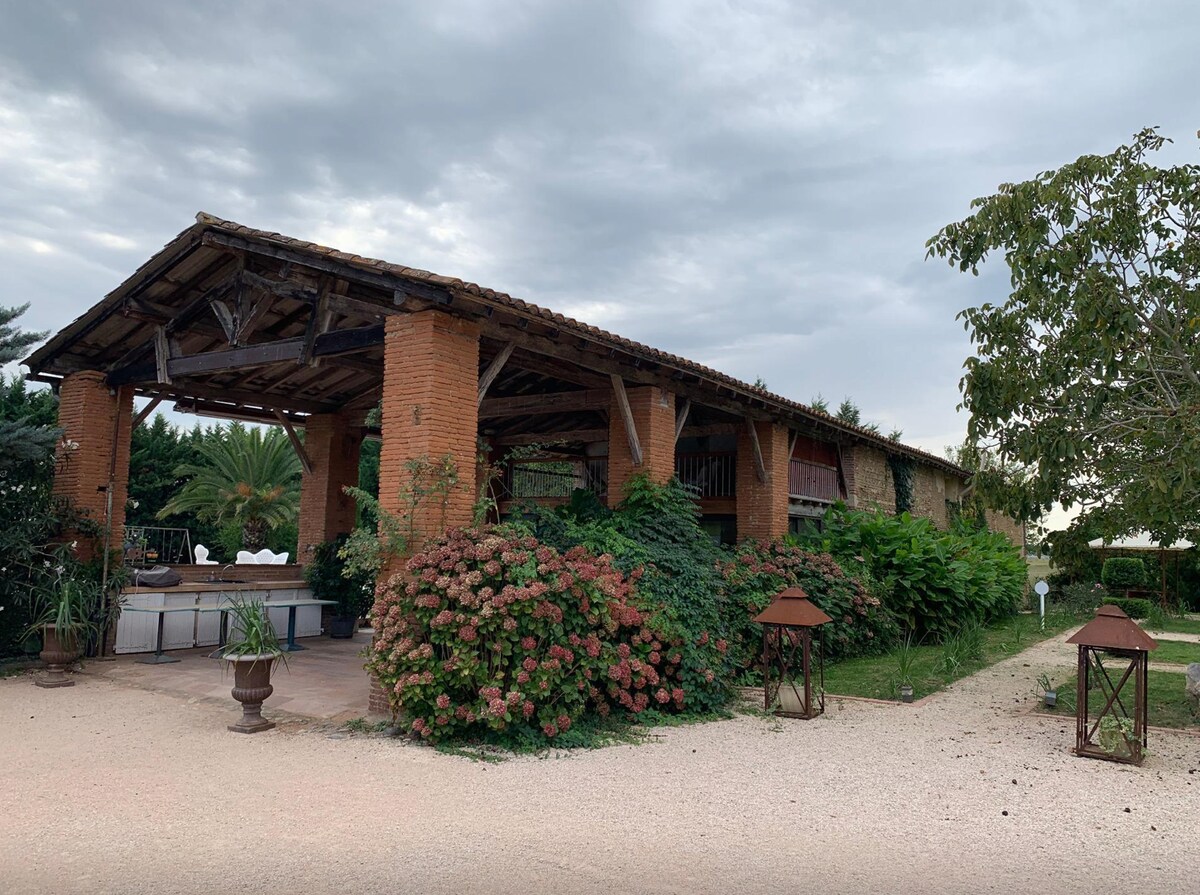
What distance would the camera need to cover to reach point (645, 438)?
11.1 m

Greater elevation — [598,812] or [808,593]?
[808,593]

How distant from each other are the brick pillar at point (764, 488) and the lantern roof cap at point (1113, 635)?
7.13 m

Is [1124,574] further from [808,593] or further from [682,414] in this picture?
[682,414]

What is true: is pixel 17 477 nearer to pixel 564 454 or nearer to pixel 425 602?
pixel 425 602

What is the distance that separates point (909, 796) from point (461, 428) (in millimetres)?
4853

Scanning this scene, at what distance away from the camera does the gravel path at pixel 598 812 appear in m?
4.07

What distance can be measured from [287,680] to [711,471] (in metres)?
8.21

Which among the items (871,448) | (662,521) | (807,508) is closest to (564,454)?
(807,508)

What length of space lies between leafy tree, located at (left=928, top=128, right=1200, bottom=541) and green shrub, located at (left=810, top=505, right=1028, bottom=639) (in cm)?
576

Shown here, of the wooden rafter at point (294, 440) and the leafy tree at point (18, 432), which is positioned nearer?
the leafy tree at point (18, 432)

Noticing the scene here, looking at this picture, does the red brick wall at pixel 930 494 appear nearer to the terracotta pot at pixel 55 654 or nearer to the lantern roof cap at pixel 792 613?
the lantern roof cap at pixel 792 613

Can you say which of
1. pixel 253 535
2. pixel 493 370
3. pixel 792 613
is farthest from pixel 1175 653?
pixel 253 535

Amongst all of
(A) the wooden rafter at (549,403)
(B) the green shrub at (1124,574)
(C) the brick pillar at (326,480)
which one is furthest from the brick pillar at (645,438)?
(B) the green shrub at (1124,574)

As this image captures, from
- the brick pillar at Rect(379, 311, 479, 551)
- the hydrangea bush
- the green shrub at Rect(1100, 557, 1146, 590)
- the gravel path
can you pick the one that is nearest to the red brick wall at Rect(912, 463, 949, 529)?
the green shrub at Rect(1100, 557, 1146, 590)
